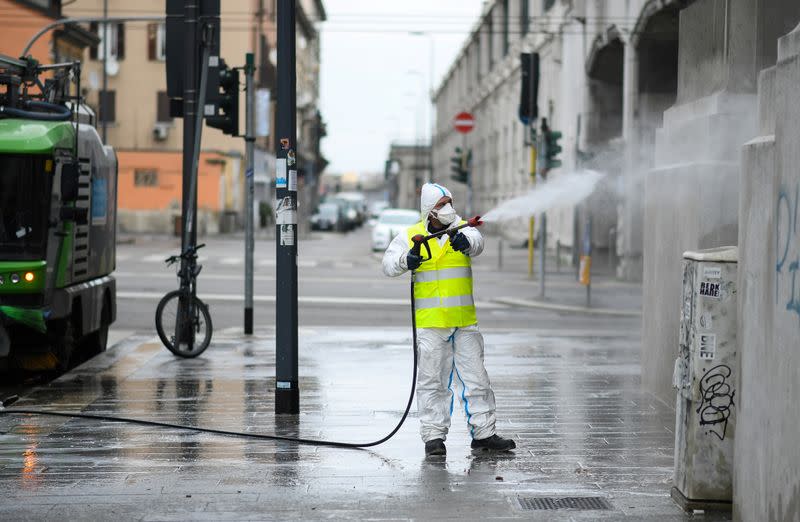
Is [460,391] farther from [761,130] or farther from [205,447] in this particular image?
[761,130]

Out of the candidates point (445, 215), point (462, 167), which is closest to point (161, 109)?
point (462, 167)

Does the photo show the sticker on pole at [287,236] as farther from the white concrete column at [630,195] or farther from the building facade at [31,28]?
the building facade at [31,28]

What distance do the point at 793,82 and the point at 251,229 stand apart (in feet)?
36.5

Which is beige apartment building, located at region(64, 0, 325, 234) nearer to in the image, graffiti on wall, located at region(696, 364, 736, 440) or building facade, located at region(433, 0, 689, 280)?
building facade, located at region(433, 0, 689, 280)

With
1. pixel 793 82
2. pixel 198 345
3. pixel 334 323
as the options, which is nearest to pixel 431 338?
pixel 793 82

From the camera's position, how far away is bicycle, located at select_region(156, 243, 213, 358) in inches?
529

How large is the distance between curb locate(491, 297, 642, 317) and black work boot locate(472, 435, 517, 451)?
13052mm

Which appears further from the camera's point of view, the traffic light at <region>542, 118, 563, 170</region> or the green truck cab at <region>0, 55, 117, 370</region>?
the traffic light at <region>542, 118, 563, 170</region>

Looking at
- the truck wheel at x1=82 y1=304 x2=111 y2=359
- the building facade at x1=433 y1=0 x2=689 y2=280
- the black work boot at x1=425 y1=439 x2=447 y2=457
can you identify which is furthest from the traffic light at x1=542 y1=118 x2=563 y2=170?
the black work boot at x1=425 y1=439 x2=447 y2=457

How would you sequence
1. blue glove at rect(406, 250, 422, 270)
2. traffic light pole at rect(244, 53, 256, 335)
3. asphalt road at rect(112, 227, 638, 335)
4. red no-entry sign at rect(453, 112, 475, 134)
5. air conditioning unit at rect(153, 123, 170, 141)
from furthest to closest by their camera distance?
1. air conditioning unit at rect(153, 123, 170, 141)
2. red no-entry sign at rect(453, 112, 475, 134)
3. asphalt road at rect(112, 227, 638, 335)
4. traffic light pole at rect(244, 53, 256, 335)
5. blue glove at rect(406, 250, 422, 270)

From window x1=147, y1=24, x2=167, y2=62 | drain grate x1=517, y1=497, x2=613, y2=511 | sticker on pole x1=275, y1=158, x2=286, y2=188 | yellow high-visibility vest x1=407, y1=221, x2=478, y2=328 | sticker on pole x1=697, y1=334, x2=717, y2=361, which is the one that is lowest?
drain grate x1=517, y1=497, x2=613, y2=511

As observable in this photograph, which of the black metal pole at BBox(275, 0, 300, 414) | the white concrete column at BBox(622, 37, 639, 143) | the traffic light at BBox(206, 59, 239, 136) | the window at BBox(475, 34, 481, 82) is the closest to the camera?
the black metal pole at BBox(275, 0, 300, 414)

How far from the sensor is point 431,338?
8.16 metres

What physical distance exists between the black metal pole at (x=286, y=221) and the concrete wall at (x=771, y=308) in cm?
410
